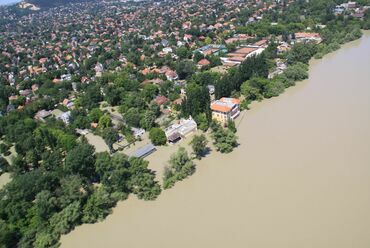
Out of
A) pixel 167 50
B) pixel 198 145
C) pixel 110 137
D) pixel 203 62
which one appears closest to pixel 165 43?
pixel 167 50

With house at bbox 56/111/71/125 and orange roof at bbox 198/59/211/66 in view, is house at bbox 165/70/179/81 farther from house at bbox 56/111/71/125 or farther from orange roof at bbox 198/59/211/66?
house at bbox 56/111/71/125

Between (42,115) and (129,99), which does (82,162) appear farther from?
(42,115)

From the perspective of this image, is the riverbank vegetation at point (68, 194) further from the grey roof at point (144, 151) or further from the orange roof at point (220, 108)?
the orange roof at point (220, 108)

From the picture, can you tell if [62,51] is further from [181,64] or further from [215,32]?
[181,64]

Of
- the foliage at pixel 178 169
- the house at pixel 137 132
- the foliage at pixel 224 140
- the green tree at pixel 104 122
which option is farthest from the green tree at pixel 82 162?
the foliage at pixel 224 140

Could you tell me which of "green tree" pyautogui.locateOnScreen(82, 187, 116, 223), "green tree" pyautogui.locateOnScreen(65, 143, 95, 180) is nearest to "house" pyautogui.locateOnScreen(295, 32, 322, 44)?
"green tree" pyautogui.locateOnScreen(65, 143, 95, 180)

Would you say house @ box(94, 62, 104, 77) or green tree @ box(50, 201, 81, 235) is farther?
house @ box(94, 62, 104, 77)
